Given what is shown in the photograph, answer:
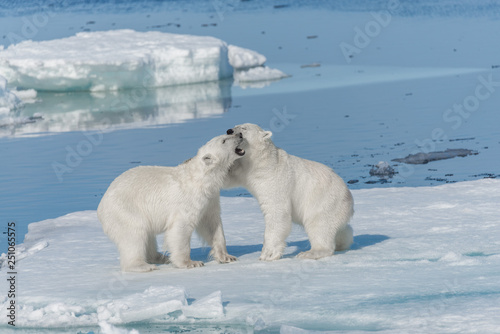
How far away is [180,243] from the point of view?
200 inches

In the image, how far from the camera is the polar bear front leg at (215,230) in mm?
5309

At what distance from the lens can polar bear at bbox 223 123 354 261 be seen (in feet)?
17.3

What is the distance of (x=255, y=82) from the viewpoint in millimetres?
19703

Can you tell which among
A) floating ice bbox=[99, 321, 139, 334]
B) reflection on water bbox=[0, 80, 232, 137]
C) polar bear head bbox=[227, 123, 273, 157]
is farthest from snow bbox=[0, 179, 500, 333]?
reflection on water bbox=[0, 80, 232, 137]

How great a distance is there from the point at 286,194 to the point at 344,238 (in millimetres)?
632

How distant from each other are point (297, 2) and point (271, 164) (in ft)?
126

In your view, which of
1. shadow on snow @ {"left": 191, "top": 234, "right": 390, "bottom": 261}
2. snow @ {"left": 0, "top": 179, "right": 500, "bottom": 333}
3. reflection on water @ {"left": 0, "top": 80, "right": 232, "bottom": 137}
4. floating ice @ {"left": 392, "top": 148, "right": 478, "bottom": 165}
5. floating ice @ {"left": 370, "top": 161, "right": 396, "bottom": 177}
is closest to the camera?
snow @ {"left": 0, "top": 179, "right": 500, "bottom": 333}

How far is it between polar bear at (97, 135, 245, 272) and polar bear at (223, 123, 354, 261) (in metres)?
0.18

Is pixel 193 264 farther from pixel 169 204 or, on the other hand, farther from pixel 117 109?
pixel 117 109

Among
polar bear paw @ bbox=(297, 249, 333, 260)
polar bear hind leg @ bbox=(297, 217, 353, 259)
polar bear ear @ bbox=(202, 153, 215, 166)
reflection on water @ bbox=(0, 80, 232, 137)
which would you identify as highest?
polar bear ear @ bbox=(202, 153, 215, 166)

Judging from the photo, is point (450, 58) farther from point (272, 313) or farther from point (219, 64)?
point (272, 313)

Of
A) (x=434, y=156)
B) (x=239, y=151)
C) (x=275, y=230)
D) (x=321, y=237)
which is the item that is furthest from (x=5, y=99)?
(x=321, y=237)

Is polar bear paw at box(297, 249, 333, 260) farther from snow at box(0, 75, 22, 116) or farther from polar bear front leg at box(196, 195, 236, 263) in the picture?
snow at box(0, 75, 22, 116)

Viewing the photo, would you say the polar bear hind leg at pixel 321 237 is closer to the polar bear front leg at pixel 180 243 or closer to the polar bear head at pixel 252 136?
→ the polar bear head at pixel 252 136
